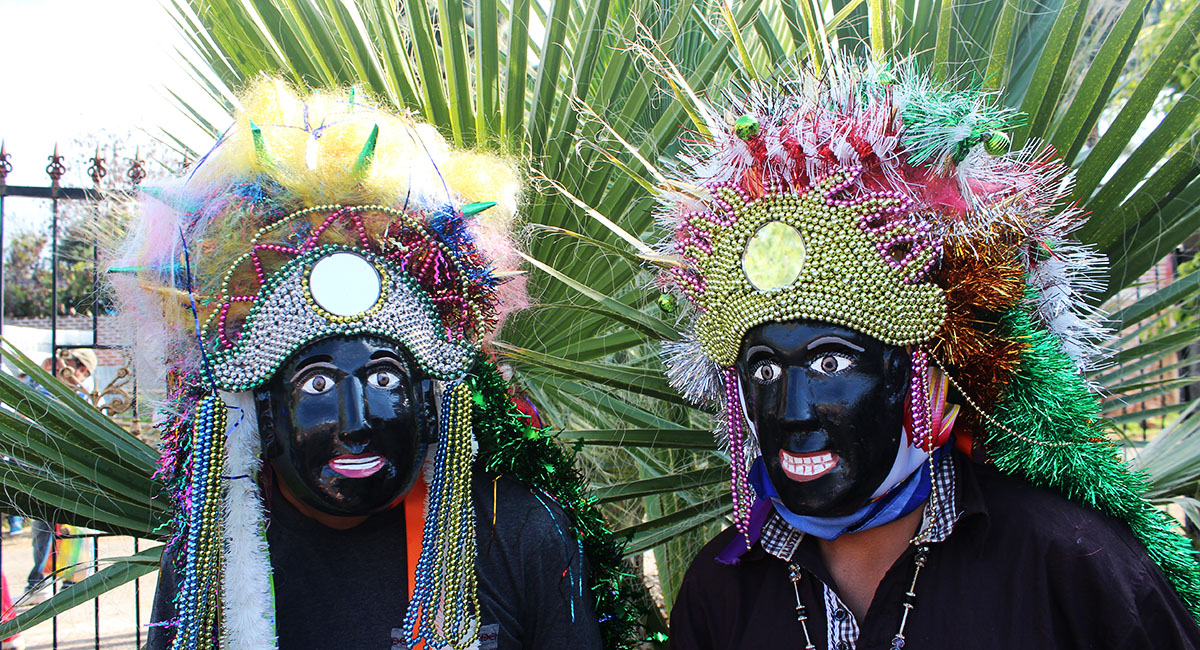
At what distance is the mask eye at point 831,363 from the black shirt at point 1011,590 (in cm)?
33

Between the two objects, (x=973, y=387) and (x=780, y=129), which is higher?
(x=780, y=129)

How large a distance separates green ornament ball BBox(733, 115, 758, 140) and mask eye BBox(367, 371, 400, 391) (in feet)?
2.69

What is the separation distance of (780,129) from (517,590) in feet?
3.49

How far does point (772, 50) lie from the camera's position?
1961 mm

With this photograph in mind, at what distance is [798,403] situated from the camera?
155 cm

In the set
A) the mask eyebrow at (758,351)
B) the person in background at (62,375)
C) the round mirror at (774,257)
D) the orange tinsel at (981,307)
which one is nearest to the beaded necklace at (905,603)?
the orange tinsel at (981,307)

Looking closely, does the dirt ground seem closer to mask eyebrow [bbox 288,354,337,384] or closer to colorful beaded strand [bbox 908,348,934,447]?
mask eyebrow [bbox 288,354,337,384]

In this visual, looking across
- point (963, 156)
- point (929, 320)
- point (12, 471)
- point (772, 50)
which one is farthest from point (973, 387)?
point (12, 471)

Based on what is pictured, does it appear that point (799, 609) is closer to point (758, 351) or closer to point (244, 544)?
point (758, 351)

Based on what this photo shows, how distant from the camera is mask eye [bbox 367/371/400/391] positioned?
5.18 feet

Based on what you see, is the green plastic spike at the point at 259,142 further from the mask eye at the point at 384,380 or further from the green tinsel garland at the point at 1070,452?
the green tinsel garland at the point at 1070,452

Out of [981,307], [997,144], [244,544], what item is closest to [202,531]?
[244,544]

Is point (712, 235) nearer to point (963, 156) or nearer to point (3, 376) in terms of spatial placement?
point (963, 156)

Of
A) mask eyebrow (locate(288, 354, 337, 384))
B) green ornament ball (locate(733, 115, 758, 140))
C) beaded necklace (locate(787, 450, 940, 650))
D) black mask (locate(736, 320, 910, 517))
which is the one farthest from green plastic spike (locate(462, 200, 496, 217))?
beaded necklace (locate(787, 450, 940, 650))
